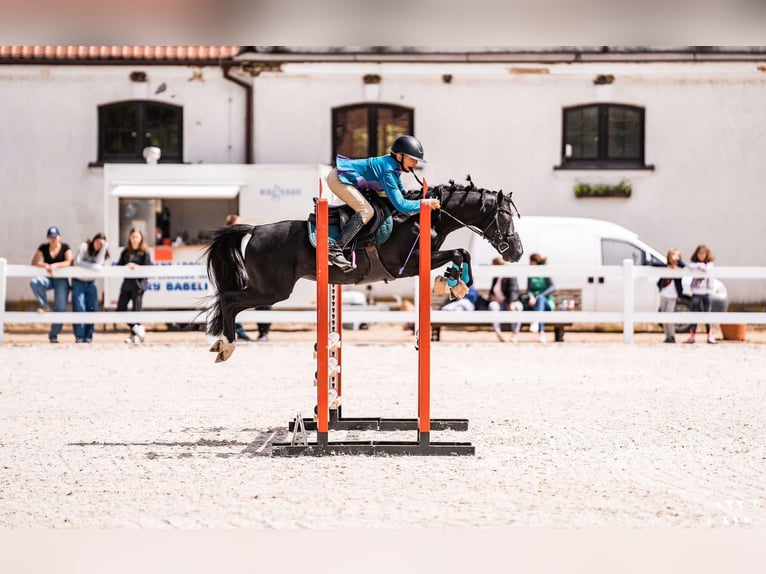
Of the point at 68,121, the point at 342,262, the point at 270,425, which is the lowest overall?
the point at 270,425

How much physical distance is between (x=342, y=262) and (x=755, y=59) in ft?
51.4

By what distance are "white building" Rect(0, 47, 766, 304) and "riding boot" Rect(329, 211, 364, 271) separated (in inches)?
538

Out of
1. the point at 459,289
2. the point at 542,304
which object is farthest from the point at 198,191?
the point at 459,289

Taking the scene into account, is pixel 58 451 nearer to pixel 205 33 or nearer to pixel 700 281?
pixel 205 33

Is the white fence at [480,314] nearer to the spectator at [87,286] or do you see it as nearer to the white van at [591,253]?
the spectator at [87,286]

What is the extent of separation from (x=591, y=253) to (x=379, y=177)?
36.1 feet

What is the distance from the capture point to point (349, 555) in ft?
12.7

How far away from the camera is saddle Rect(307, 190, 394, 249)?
26.5 ft

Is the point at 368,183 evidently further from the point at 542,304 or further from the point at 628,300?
the point at 542,304

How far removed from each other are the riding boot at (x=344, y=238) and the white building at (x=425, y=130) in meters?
13.7

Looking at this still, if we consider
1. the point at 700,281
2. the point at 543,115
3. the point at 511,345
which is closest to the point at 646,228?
the point at 543,115

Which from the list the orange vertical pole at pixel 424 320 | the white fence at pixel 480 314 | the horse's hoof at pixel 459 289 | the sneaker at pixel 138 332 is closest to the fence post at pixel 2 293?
the white fence at pixel 480 314

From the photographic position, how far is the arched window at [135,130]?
2175cm

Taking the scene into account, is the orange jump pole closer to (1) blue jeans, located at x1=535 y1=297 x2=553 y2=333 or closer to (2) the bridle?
(2) the bridle
